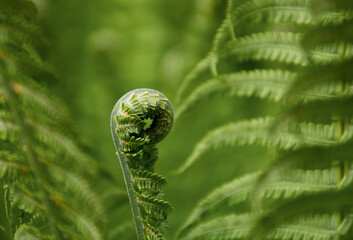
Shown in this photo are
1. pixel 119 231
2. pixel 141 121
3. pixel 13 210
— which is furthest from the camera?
A: pixel 119 231

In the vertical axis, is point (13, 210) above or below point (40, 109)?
below

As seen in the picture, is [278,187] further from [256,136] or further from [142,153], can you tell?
[142,153]

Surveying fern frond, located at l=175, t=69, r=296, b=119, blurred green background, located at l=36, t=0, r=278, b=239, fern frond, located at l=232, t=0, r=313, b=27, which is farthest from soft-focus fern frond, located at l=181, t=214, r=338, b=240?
blurred green background, located at l=36, t=0, r=278, b=239

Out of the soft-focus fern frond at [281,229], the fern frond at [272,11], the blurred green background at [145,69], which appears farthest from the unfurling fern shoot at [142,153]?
the blurred green background at [145,69]

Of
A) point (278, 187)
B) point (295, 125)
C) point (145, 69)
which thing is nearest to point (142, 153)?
point (295, 125)

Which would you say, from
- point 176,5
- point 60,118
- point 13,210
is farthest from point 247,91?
point 176,5

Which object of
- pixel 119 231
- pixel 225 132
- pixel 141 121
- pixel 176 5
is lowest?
pixel 141 121

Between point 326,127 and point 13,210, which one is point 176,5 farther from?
point 13,210
